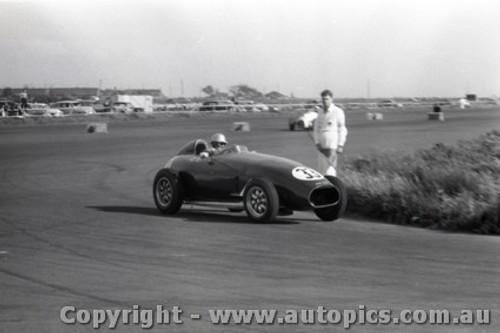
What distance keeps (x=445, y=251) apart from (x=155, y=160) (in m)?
16.8

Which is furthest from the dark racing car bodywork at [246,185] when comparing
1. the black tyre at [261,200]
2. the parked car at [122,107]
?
the parked car at [122,107]

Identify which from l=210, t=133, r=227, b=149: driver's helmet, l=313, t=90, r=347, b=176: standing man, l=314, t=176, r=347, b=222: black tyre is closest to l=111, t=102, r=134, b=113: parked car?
l=313, t=90, r=347, b=176: standing man

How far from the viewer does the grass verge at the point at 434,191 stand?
1213 centimetres

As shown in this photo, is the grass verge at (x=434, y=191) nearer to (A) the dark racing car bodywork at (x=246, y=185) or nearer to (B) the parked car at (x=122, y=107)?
(A) the dark racing car bodywork at (x=246, y=185)

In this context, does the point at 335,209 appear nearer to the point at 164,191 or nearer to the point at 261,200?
the point at 261,200

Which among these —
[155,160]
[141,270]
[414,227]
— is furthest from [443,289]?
[155,160]

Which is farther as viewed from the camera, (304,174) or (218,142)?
(218,142)

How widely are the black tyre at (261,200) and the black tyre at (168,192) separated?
55.3 inches

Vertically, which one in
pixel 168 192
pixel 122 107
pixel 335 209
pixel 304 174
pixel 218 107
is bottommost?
pixel 218 107

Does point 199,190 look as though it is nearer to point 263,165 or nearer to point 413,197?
point 263,165

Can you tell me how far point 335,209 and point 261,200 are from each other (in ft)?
3.82

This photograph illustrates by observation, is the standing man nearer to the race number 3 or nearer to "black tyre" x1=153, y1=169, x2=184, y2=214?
the race number 3

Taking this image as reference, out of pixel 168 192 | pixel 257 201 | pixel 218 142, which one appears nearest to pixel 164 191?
pixel 168 192

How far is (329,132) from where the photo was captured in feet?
47.8
